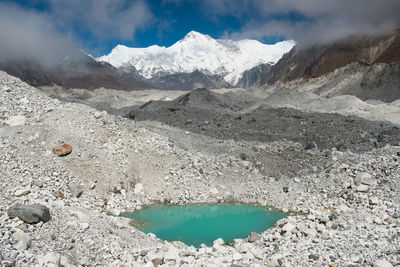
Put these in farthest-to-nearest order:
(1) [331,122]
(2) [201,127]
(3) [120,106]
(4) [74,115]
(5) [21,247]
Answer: (3) [120,106], (2) [201,127], (1) [331,122], (4) [74,115], (5) [21,247]

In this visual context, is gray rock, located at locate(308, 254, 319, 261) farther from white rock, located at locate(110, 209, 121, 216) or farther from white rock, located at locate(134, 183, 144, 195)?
white rock, located at locate(134, 183, 144, 195)

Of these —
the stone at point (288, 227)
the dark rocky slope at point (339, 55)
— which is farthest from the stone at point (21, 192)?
the dark rocky slope at point (339, 55)

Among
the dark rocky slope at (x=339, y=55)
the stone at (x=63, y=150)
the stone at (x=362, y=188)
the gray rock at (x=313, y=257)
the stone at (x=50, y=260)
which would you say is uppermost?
the dark rocky slope at (x=339, y=55)

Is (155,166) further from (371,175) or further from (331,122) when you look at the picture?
(331,122)

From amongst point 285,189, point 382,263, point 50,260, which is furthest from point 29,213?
point 285,189

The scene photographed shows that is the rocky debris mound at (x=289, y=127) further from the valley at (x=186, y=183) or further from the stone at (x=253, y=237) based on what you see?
the stone at (x=253, y=237)

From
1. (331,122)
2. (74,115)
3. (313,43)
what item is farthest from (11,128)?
(313,43)
